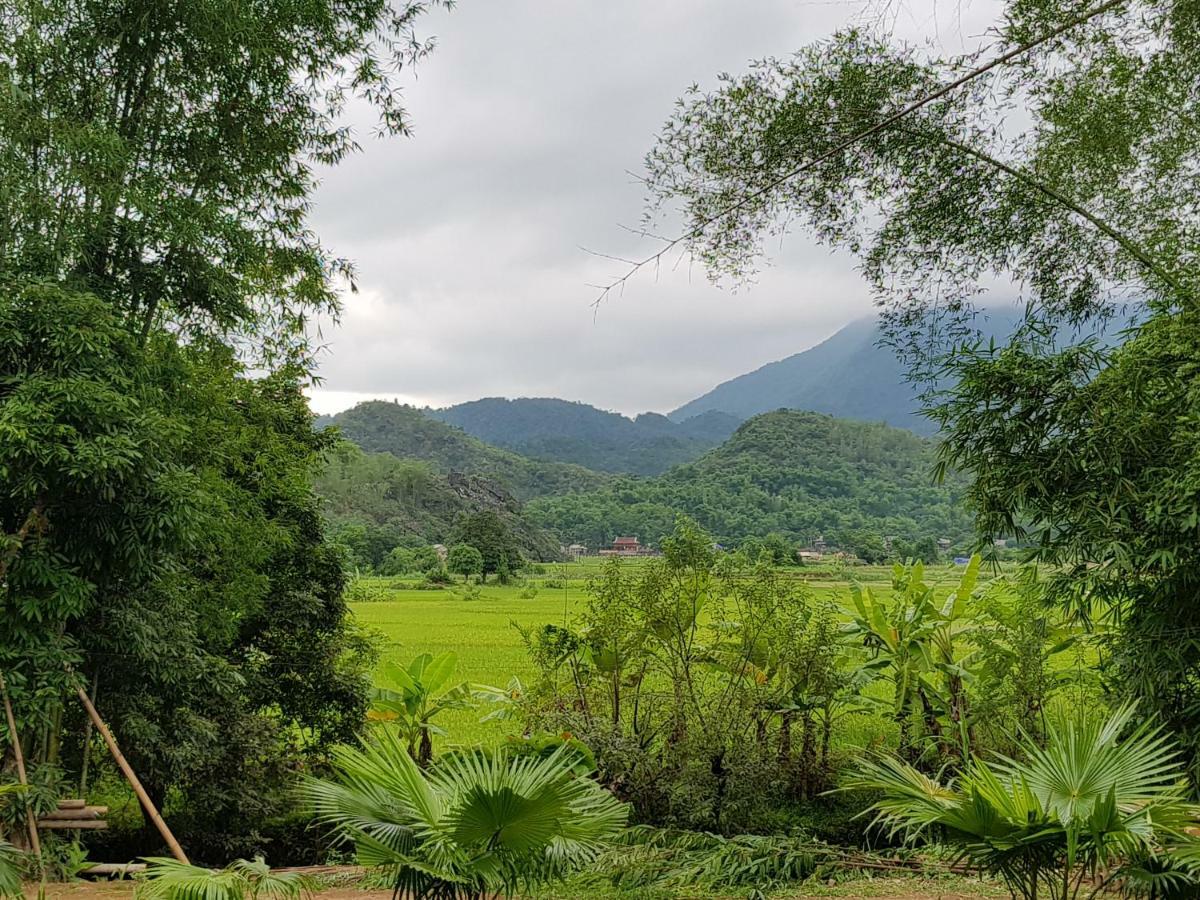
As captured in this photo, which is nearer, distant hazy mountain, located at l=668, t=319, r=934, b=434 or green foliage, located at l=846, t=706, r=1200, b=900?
green foliage, located at l=846, t=706, r=1200, b=900

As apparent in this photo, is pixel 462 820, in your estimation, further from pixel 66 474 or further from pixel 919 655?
pixel 919 655

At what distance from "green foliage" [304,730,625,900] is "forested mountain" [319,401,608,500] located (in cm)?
3664

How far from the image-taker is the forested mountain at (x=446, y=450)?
135 ft

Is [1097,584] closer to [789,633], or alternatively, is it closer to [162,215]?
[789,633]

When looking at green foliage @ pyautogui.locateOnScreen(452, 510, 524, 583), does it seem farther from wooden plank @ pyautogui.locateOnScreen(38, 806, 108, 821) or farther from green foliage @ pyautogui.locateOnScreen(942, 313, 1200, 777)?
green foliage @ pyautogui.locateOnScreen(942, 313, 1200, 777)

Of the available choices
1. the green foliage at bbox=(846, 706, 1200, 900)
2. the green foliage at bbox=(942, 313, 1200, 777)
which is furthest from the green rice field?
the green foliage at bbox=(846, 706, 1200, 900)

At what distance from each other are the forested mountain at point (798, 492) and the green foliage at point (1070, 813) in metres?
8.25

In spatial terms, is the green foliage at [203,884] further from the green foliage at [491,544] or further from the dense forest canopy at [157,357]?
the green foliage at [491,544]

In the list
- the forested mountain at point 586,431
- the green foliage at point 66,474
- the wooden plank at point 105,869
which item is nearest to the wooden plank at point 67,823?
the wooden plank at point 105,869

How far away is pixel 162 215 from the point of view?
3982 millimetres

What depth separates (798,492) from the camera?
57.0ft

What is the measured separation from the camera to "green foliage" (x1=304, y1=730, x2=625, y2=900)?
210 cm

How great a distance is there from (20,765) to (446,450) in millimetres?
43539

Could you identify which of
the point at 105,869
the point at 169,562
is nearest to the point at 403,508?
the point at 169,562
